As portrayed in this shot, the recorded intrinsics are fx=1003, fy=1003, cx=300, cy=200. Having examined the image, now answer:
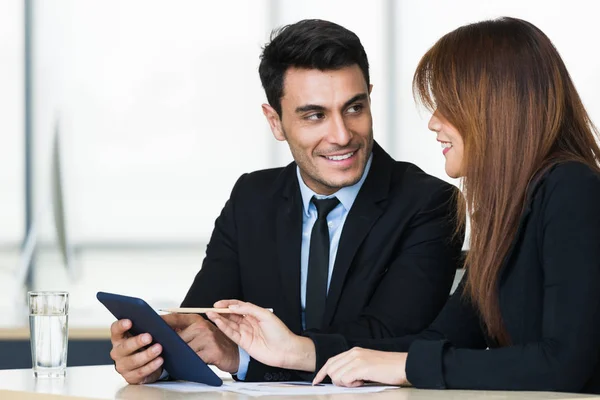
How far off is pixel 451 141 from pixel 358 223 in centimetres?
50

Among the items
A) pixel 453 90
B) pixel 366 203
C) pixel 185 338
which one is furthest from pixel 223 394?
pixel 366 203

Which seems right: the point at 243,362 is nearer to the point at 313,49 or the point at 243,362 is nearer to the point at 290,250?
the point at 290,250

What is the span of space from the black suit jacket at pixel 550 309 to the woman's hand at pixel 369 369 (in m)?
0.04

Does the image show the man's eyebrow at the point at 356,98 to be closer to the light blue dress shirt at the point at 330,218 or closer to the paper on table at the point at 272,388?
the light blue dress shirt at the point at 330,218

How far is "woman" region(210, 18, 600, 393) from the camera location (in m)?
1.61

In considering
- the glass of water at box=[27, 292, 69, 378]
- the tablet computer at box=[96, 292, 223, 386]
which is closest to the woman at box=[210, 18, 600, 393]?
the tablet computer at box=[96, 292, 223, 386]

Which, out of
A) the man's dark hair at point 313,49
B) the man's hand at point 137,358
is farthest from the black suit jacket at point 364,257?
the man's hand at point 137,358

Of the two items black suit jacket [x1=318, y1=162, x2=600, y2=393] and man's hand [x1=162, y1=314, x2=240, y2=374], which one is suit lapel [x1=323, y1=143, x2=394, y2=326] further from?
black suit jacket [x1=318, y1=162, x2=600, y2=393]

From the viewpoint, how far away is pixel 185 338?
6.73 ft

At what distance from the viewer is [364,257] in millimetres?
2316

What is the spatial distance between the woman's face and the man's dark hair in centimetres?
53

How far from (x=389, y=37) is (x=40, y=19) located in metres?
1.65

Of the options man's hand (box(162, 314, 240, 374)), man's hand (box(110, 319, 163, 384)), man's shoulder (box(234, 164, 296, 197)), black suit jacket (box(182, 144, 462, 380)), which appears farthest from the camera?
man's shoulder (box(234, 164, 296, 197))

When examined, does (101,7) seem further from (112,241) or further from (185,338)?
(185,338)
